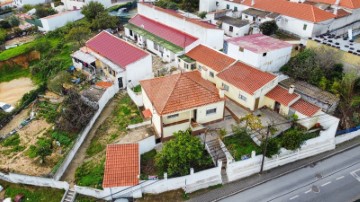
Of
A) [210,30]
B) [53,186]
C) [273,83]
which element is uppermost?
[210,30]

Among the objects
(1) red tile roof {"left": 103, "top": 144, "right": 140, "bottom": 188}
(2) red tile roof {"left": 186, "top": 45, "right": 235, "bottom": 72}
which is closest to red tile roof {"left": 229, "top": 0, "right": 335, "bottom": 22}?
(2) red tile roof {"left": 186, "top": 45, "right": 235, "bottom": 72}

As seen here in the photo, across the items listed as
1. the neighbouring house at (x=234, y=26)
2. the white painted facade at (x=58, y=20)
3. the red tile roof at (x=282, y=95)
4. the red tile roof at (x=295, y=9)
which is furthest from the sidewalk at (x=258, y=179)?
the white painted facade at (x=58, y=20)

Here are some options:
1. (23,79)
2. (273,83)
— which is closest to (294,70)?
(273,83)

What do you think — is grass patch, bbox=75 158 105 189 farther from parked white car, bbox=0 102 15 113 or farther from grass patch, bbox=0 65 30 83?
grass patch, bbox=0 65 30 83

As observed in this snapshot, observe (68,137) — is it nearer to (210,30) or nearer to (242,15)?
(210,30)

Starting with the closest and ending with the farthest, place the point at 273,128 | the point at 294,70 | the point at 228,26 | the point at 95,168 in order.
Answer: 1. the point at 95,168
2. the point at 273,128
3. the point at 294,70
4. the point at 228,26

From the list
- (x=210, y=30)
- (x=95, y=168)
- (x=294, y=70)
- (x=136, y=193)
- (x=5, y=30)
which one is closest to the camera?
(x=136, y=193)

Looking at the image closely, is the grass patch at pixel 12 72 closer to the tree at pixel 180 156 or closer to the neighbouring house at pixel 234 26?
the neighbouring house at pixel 234 26
